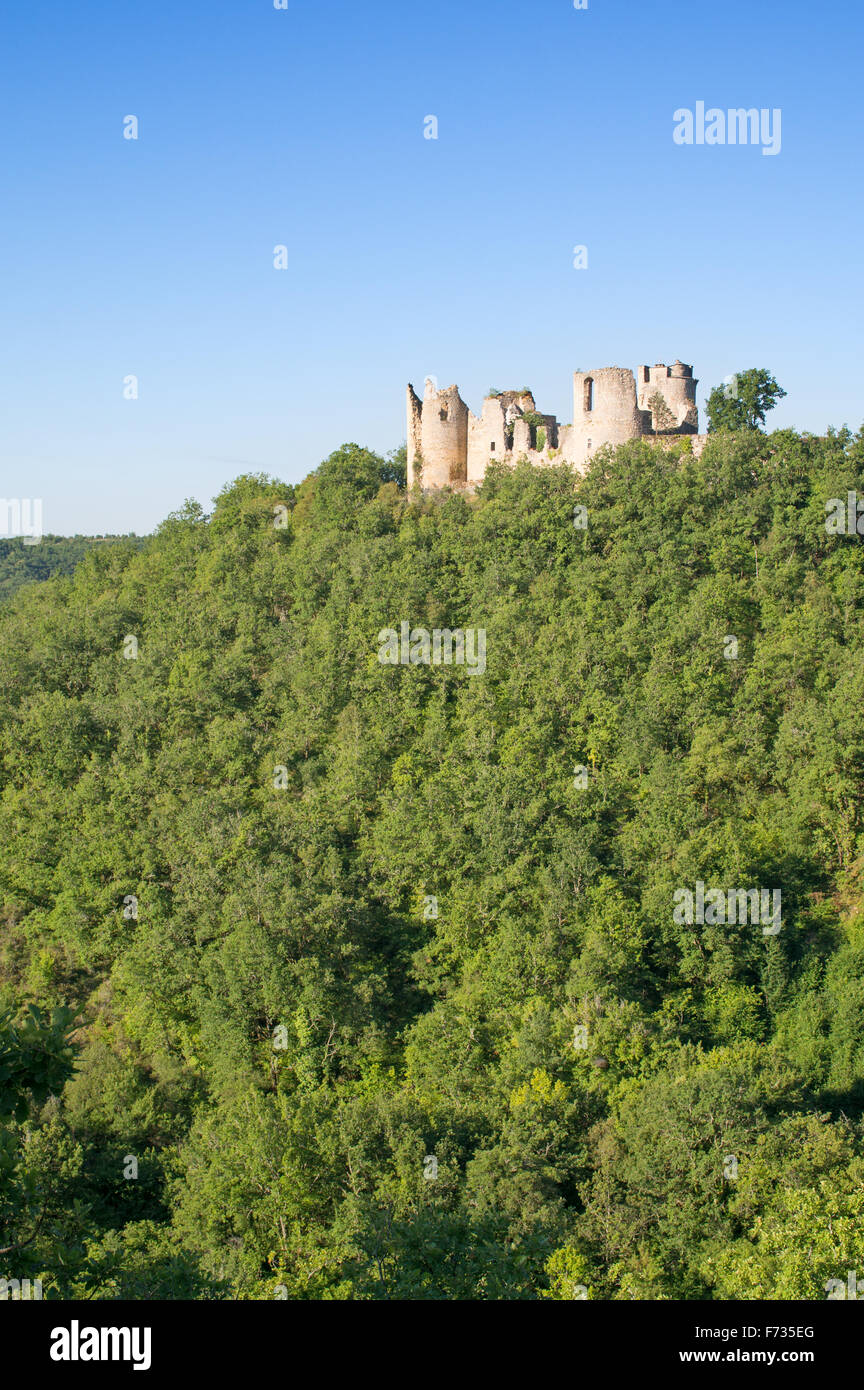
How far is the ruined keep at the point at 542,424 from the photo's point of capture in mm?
39719

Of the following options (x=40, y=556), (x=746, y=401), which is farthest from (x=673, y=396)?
(x=40, y=556)

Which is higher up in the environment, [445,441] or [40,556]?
[40,556]

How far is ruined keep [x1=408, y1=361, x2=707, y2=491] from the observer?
130 ft

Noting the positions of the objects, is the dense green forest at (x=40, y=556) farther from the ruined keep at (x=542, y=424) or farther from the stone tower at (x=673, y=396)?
the stone tower at (x=673, y=396)

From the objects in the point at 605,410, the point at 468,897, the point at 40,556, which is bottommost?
the point at 468,897

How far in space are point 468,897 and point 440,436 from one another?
20975mm

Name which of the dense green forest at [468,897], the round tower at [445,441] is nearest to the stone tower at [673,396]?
the dense green forest at [468,897]

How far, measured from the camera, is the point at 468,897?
29.7m

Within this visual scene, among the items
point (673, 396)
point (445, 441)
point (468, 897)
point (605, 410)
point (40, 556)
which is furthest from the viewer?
point (40, 556)

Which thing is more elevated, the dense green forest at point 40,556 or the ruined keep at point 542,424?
the dense green forest at point 40,556

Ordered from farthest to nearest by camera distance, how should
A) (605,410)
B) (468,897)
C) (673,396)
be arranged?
(673,396)
(605,410)
(468,897)

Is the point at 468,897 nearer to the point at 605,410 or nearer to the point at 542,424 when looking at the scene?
the point at 605,410

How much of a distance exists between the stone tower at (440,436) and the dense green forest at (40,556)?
83.5 m
